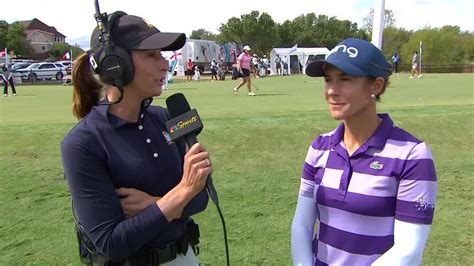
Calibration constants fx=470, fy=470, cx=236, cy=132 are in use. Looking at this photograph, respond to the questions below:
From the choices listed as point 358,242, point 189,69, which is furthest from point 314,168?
point 189,69

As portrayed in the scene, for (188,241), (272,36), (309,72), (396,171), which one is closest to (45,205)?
(188,241)

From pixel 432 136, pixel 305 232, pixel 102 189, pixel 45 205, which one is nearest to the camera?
pixel 102 189

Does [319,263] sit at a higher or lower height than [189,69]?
lower

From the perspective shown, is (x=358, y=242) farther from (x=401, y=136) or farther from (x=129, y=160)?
(x=129, y=160)

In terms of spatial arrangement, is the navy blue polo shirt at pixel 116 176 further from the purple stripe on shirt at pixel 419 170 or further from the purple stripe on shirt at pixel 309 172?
the purple stripe on shirt at pixel 419 170

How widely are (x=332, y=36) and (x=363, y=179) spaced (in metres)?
97.8

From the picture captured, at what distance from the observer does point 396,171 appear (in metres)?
2.07

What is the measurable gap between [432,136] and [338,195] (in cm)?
663

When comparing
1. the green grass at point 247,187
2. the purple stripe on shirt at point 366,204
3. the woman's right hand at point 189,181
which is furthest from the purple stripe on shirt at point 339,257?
the green grass at point 247,187

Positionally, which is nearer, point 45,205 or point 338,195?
point 338,195

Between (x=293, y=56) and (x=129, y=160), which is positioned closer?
(x=129, y=160)

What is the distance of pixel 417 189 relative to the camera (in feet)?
6.61

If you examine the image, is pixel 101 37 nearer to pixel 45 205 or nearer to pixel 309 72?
pixel 309 72

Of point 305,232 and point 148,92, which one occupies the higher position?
point 148,92
